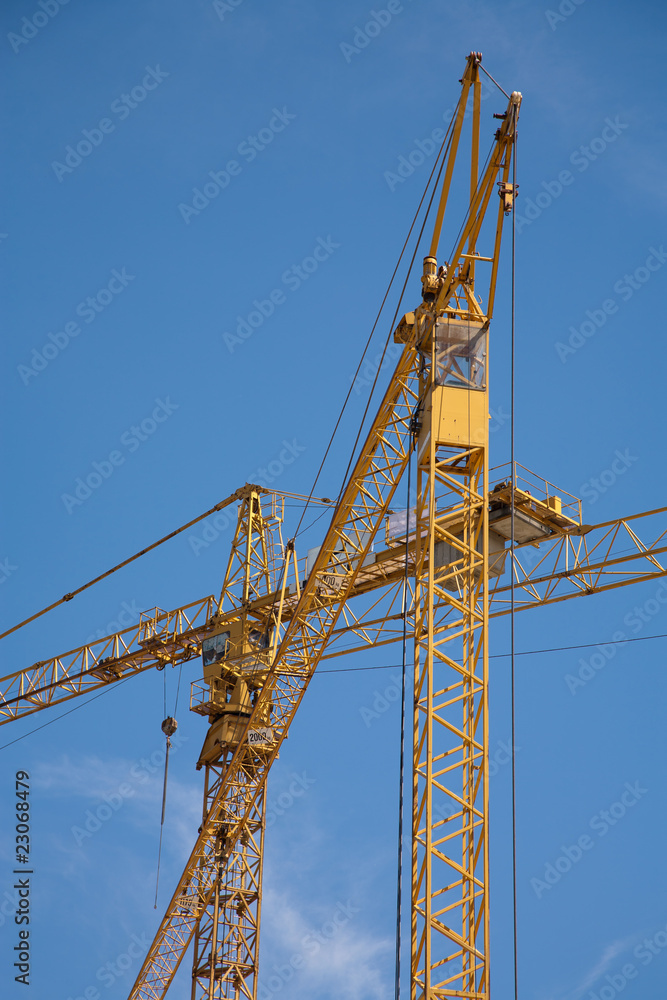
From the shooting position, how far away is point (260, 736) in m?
46.0

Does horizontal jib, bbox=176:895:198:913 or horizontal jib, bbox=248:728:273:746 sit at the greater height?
horizontal jib, bbox=248:728:273:746

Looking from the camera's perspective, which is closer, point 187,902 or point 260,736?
point 260,736

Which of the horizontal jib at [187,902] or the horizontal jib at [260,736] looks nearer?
the horizontal jib at [260,736]

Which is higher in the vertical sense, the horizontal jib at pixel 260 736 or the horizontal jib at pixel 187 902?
the horizontal jib at pixel 260 736

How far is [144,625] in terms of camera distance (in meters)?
49.8

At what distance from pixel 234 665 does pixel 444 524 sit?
11.1 m

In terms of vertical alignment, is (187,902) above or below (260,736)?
below

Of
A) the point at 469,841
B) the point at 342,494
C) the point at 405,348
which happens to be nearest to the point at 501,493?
the point at 342,494

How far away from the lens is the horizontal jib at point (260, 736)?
45.9m

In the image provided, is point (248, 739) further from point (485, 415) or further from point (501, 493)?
point (485, 415)

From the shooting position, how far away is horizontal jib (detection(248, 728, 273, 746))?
4594 cm

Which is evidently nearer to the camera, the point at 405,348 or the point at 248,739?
the point at 405,348

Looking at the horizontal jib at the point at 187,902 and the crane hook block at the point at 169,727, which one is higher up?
the crane hook block at the point at 169,727

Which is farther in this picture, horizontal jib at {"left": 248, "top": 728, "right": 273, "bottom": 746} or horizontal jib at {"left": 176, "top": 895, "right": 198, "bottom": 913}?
horizontal jib at {"left": 176, "top": 895, "right": 198, "bottom": 913}
